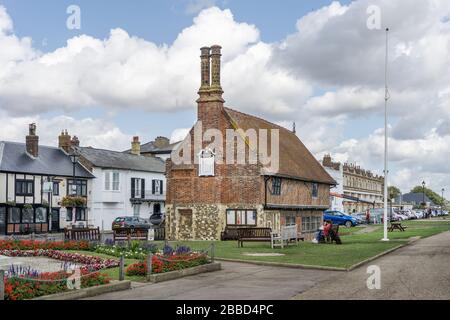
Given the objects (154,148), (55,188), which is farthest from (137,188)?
(154,148)

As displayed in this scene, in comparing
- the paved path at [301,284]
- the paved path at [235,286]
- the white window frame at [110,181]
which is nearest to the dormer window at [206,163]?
the paved path at [301,284]

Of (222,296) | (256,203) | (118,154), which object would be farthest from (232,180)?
(118,154)

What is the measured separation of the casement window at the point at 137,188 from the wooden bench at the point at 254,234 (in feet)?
112

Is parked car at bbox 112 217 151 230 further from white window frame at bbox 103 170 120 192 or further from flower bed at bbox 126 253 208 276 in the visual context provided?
flower bed at bbox 126 253 208 276

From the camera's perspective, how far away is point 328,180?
49.7 metres

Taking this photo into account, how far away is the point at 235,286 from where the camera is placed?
1550cm

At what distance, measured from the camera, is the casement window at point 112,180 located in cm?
5929

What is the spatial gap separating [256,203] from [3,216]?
74.9 feet

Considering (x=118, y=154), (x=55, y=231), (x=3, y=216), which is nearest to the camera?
(x=3, y=216)

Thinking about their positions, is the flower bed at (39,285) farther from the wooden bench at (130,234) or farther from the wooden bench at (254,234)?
the wooden bench at (254,234)

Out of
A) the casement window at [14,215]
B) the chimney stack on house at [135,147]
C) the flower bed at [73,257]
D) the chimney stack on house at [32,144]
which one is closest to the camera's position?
the flower bed at [73,257]
